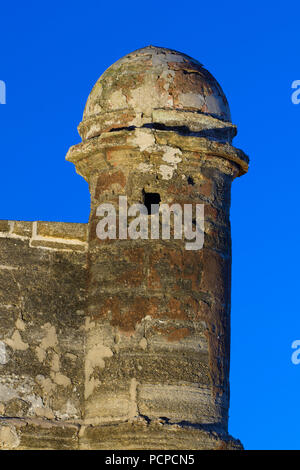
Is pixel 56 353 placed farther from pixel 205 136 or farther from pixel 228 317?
pixel 205 136

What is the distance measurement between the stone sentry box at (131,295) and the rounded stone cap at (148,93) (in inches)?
Result: 0.4

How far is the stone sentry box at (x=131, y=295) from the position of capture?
9.66 meters

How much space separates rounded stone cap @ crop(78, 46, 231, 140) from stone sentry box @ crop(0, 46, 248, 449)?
0.04 feet

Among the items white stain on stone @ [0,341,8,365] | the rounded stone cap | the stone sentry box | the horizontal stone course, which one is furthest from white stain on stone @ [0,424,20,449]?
the rounded stone cap

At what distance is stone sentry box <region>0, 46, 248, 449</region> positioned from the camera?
31.7 feet

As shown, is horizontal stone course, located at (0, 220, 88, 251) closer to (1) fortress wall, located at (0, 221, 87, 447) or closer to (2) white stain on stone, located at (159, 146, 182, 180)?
(1) fortress wall, located at (0, 221, 87, 447)

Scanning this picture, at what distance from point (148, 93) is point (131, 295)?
166cm

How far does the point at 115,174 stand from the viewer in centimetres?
1033

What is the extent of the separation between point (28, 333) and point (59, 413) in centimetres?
65

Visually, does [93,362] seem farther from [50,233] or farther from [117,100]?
[117,100]

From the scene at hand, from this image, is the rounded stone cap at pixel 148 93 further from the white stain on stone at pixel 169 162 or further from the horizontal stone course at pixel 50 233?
the horizontal stone course at pixel 50 233

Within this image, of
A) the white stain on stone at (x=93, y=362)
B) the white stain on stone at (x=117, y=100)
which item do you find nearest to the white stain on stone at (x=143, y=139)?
the white stain on stone at (x=117, y=100)

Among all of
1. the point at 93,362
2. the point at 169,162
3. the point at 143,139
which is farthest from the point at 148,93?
the point at 93,362
